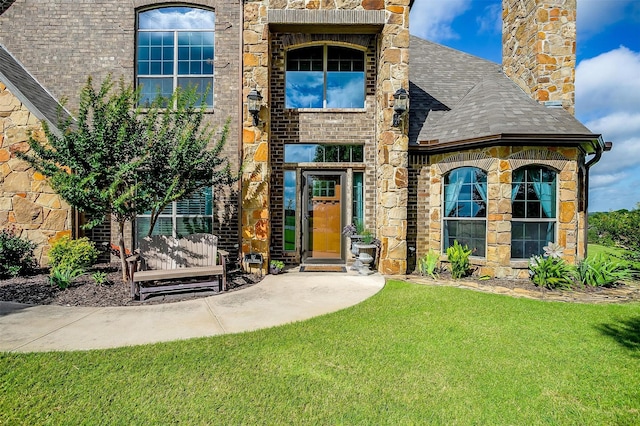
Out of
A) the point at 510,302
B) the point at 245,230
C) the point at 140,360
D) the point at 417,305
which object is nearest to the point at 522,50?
the point at 510,302

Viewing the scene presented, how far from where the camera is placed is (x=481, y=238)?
7.07 metres

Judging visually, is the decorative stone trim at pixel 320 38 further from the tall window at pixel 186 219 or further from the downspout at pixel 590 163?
the downspout at pixel 590 163

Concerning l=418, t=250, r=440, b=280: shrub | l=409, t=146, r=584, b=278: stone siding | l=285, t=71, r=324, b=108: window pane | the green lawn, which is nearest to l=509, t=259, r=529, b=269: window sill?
l=409, t=146, r=584, b=278: stone siding

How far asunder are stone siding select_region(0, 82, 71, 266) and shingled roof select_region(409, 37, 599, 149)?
857cm

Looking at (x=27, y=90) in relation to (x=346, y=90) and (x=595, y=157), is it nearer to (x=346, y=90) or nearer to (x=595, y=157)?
(x=346, y=90)

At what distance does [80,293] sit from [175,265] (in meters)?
1.51

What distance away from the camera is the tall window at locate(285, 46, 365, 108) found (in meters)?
8.10

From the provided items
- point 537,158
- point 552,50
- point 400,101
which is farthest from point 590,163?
point 400,101

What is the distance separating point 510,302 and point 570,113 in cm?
604

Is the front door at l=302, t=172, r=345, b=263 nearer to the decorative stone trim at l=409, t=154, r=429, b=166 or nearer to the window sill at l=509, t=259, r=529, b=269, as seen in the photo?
the decorative stone trim at l=409, t=154, r=429, b=166

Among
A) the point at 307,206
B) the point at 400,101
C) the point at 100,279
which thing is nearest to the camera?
the point at 100,279

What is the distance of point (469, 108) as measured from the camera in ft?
26.2

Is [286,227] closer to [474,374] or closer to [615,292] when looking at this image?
[474,374]

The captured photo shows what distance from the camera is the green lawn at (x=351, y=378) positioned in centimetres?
237
